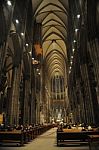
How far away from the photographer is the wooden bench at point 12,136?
12086 millimetres

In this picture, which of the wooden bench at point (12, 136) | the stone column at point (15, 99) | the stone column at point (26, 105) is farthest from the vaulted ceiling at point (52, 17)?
the wooden bench at point (12, 136)

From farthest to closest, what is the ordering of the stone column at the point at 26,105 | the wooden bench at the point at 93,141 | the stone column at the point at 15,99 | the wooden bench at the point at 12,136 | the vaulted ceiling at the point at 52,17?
the vaulted ceiling at the point at 52,17 → the stone column at the point at 26,105 → the stone column at the point at 15,99 → the wooden bench at the point at 12,136 → the wooden bench at the point at 93,141

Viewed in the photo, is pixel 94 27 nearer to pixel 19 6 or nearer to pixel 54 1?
pixel 19 6

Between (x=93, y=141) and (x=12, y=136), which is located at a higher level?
(x=93, y=141)

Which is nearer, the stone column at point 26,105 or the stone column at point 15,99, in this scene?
the stone column at point 15,99

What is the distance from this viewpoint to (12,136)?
1235 cm

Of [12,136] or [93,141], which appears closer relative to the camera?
[93,141]

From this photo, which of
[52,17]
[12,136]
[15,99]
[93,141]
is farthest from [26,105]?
[52,17]

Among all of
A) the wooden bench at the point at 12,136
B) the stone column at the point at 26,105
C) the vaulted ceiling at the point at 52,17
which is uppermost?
the vaulted ceiling at the point at 52,17

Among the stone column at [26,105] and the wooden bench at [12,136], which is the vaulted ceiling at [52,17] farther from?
the wooden bench at [12,136]

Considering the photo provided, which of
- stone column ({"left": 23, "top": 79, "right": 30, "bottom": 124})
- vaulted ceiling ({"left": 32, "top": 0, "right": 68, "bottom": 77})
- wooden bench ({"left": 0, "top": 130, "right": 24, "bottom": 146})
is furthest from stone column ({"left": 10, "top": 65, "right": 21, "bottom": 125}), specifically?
vaulted ceiling ({"left": 32, "top": 0, "right": 68, "bottom": 77})

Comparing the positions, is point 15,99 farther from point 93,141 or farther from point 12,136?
point 93,141

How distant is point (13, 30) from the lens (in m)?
19.8

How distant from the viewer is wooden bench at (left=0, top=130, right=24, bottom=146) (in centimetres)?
1209
